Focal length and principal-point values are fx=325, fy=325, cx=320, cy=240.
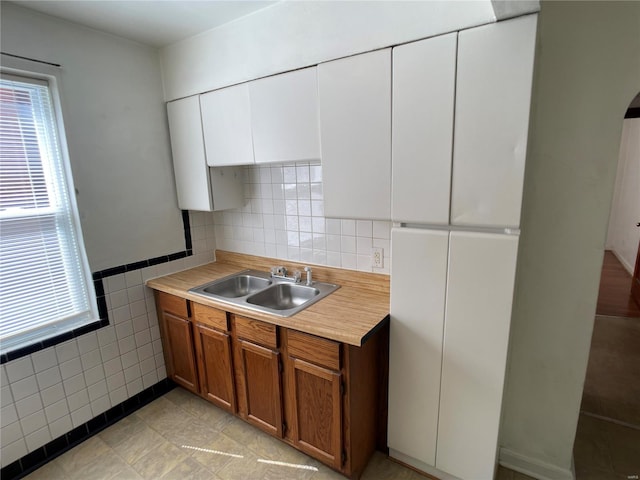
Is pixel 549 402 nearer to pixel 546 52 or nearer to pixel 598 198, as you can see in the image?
pixel 598 198

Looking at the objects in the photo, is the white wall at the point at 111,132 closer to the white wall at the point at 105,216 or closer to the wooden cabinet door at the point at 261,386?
the white wall at the point at 105,216

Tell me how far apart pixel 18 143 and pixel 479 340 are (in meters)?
2.51

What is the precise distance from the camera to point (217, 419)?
7.12 feet

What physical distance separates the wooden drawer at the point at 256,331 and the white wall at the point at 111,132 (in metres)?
0.95

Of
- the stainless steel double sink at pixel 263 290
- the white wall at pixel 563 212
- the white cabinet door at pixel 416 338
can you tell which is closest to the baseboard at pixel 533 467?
the white wall at pixel 563 212

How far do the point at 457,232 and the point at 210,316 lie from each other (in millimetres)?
1500

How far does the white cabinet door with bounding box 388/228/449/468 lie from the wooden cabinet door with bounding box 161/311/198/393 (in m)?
1.36

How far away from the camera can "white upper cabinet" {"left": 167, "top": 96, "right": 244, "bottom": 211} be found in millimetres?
2195

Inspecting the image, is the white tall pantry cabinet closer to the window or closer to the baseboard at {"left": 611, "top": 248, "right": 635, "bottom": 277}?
the window

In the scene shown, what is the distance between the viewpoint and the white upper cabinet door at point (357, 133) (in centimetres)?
144

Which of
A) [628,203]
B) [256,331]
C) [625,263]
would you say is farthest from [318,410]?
[628,203]

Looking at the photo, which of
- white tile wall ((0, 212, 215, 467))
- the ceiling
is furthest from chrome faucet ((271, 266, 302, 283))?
the ceiling

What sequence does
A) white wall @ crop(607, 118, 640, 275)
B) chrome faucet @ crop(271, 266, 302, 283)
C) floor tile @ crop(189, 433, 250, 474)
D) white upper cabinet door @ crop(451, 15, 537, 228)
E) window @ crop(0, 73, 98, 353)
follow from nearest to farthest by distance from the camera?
white upper cabinet door @ crop(451, 15, 537, 228)
window @ crop(0, 73, 98, 353)
floor tile @ crop(189, 433, 250, 474)
chrome faucet @ crop(271, 266, 302, 283)
white wall @ crop(607, 118, 640, 275)

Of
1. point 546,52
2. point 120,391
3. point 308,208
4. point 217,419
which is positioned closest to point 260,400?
point 217,419
